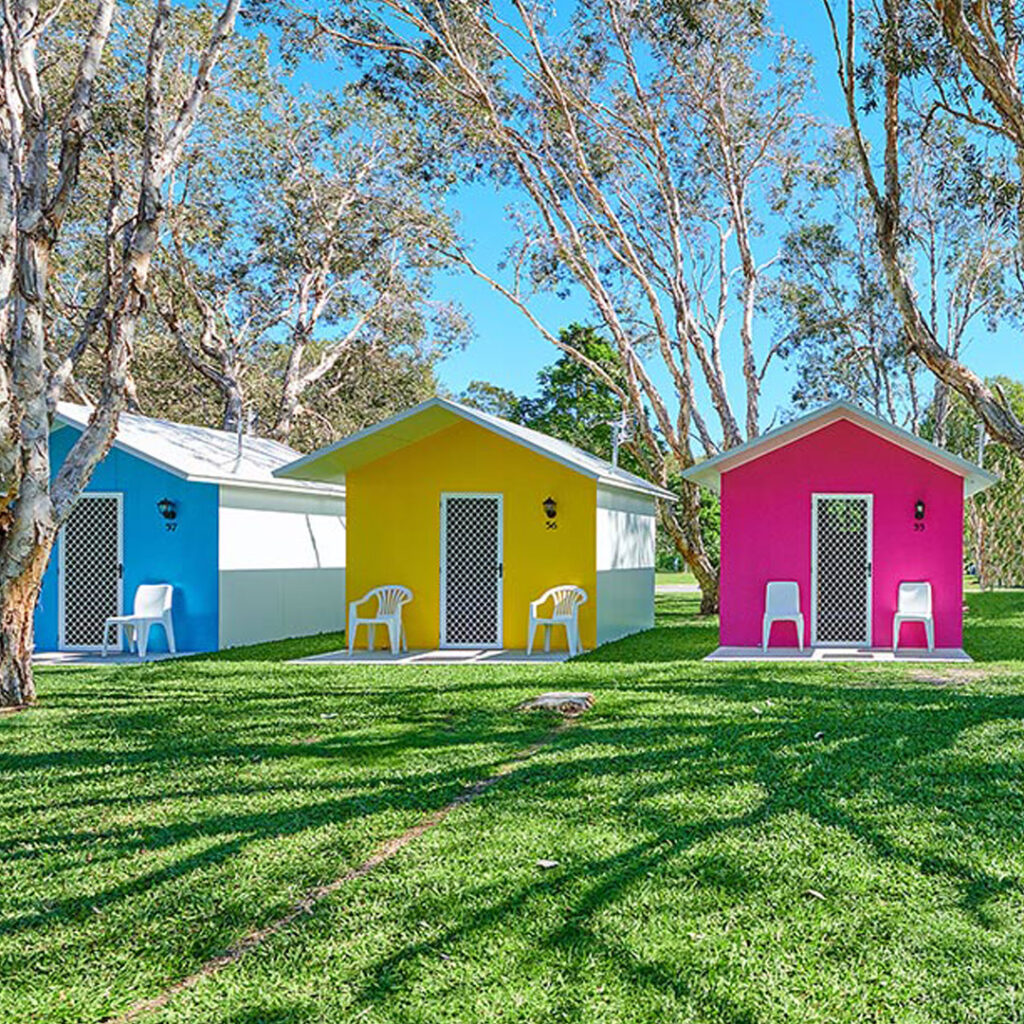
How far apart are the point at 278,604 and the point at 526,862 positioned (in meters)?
10.9

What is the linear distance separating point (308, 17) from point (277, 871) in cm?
1462

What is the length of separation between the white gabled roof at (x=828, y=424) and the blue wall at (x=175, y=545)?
6344 mm

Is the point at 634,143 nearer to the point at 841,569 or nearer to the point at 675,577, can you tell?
the point at 841,569

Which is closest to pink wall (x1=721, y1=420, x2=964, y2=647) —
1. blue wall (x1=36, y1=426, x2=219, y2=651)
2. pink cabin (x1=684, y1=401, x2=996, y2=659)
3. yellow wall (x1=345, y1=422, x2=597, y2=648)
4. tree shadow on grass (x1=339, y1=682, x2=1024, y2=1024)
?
pink cabin (x1=684, y1=401, x2=996, y2=659)

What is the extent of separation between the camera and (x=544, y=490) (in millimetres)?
13219

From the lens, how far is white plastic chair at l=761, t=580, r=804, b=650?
13.0 meters

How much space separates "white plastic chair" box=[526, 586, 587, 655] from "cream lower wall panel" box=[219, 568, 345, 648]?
153 inches

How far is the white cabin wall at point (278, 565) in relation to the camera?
1345 centimetres

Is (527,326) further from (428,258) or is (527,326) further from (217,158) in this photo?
(217,158)

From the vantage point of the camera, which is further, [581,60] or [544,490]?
[581,60]

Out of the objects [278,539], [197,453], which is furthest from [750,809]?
[278,539]

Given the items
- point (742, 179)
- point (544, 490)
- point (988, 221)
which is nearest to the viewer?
point (544, 490)

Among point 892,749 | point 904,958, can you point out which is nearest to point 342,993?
point 904,958

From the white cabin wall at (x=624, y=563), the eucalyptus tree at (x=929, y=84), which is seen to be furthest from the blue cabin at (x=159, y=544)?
the eucalyptus tree at (x=929, y=84)
